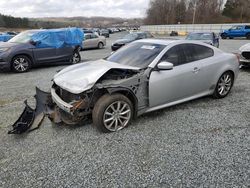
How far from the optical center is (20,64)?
9156 millimetres

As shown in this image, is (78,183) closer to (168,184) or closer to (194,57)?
(168,184)

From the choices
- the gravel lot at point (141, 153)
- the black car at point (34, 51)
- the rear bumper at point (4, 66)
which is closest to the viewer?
the gravel lot at point (141, 153)

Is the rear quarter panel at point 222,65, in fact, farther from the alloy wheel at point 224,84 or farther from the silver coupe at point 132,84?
the alloy wheel at point 224,84

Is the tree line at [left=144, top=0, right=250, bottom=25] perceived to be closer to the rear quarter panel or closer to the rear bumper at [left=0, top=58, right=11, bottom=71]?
the rear bumper at [left=0, top=58, right=11, bottom=71]

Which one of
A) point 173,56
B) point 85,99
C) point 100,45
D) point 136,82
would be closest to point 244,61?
point 173,56

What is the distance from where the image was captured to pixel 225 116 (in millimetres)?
4582

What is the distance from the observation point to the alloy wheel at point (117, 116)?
12.6 ft

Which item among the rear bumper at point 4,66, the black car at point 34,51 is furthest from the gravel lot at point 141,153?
the black car at point 34,51

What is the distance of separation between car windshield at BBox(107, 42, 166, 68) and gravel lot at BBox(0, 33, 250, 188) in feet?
3.57

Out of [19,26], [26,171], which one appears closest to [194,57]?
[26,171]

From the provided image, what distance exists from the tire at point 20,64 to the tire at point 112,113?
21.7 ft

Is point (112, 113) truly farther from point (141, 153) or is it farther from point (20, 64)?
point (20, 64)

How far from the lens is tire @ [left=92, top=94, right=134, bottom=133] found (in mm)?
3739

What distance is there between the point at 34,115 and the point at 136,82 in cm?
202
